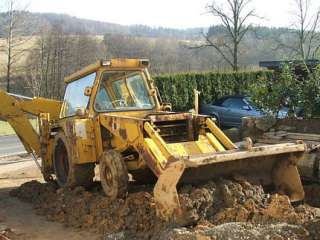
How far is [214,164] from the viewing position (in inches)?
269

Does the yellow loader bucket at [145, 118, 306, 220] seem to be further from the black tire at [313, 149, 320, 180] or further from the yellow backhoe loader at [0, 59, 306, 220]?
the black tire at [313, 149, 320, 180]

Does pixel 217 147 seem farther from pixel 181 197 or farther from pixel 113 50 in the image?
pixel 113 50

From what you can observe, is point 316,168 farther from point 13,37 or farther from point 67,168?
point 13,37

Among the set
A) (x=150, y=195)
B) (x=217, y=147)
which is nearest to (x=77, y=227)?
(x=150, y=195)

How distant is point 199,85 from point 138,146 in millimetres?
19402

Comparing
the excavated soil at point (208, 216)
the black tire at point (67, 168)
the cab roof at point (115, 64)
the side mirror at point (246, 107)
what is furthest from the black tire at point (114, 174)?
the side mirror at point (246, 107)

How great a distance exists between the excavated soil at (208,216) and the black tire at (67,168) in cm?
76

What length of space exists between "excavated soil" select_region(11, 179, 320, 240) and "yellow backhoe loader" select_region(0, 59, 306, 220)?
243mm

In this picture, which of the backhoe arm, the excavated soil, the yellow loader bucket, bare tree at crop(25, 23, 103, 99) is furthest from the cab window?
bare tree at crop(25, 23, 103, 99)

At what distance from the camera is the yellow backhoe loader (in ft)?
22.3

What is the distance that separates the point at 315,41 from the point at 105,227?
35481 millimetres

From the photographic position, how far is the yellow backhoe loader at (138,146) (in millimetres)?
6785

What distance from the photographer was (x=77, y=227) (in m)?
7.41

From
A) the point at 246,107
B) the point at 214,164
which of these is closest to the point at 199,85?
the point at 246,107
